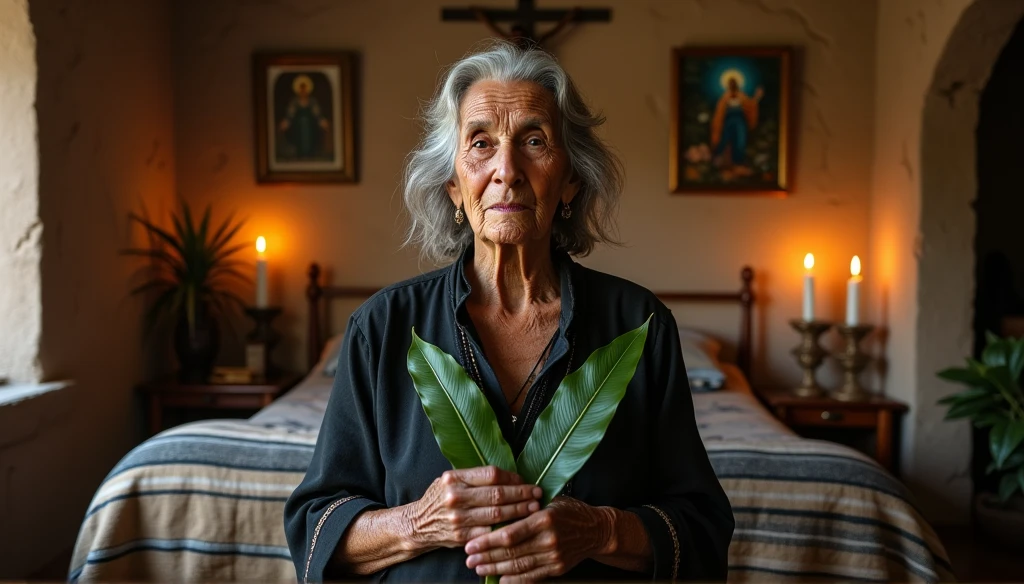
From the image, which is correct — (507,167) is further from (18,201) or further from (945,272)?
(945,272)

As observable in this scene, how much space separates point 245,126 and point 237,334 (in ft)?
3.40

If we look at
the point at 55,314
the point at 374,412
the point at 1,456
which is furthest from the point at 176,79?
Result: the point at 374,412

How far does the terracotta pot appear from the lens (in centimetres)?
318

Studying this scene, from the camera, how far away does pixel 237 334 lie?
4.14 meters

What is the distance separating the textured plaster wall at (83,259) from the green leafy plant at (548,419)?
7.17ft

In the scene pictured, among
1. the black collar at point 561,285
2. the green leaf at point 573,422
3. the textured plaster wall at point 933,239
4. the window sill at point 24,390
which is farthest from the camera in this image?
the textured plaster wall at point 933,239

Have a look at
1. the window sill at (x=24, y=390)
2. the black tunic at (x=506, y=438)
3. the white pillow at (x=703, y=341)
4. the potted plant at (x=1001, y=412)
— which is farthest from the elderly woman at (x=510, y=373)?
the white pillow at (x=703, y=341)

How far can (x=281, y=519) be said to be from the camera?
2166 mm

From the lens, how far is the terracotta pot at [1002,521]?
318 cm

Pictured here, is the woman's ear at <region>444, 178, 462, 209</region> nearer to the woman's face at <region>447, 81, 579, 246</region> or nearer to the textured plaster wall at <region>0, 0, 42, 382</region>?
the woman's face at <region>447, 81, 579, 246</region>

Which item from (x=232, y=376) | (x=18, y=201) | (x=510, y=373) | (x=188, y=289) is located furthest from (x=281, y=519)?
(x=188, y=289)

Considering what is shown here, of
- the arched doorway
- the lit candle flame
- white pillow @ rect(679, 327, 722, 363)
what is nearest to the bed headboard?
white pillow @ rect(679, 327, 722, 363)

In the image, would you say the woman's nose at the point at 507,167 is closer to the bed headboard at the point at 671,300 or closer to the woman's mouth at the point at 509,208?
the woman's mouth at the point at 509,208

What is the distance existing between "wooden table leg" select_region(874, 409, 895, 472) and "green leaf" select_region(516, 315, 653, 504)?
115 inches
